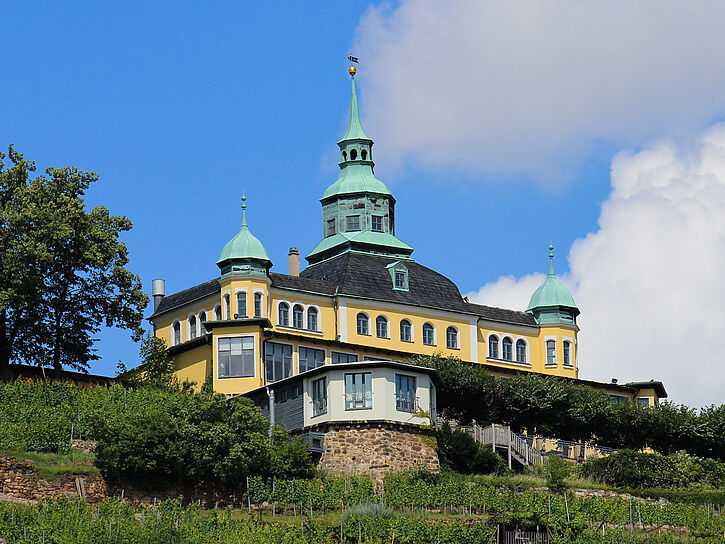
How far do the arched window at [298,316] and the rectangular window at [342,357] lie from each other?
284 cm

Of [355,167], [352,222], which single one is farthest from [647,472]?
[355,167]

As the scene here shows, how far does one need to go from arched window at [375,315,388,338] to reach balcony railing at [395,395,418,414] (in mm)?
20438

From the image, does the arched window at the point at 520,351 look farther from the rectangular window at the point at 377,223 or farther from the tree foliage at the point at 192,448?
the tree foliage at the point at 192,448

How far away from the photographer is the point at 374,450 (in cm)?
6919

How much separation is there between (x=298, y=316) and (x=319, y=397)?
18.5m

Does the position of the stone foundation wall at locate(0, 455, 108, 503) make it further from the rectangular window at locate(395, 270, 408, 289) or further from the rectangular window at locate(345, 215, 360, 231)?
the rectangular window at locate(345, 215, 360, 231)

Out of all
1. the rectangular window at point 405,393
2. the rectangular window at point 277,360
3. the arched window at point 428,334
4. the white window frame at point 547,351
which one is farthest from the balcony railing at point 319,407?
the white window frame at point 547,351

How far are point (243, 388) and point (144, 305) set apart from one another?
650 centimetres

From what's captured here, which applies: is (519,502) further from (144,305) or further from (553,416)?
(144,305)

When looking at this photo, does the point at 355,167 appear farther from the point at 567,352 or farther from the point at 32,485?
the point at 32,485

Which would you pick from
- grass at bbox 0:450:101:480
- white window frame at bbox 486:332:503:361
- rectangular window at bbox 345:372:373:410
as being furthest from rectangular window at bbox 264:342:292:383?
grass at bbox 0:450:101:480

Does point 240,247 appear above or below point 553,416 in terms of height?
above

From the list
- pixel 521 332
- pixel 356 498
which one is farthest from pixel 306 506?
pixel 521 332

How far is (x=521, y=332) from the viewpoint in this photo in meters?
98.2
